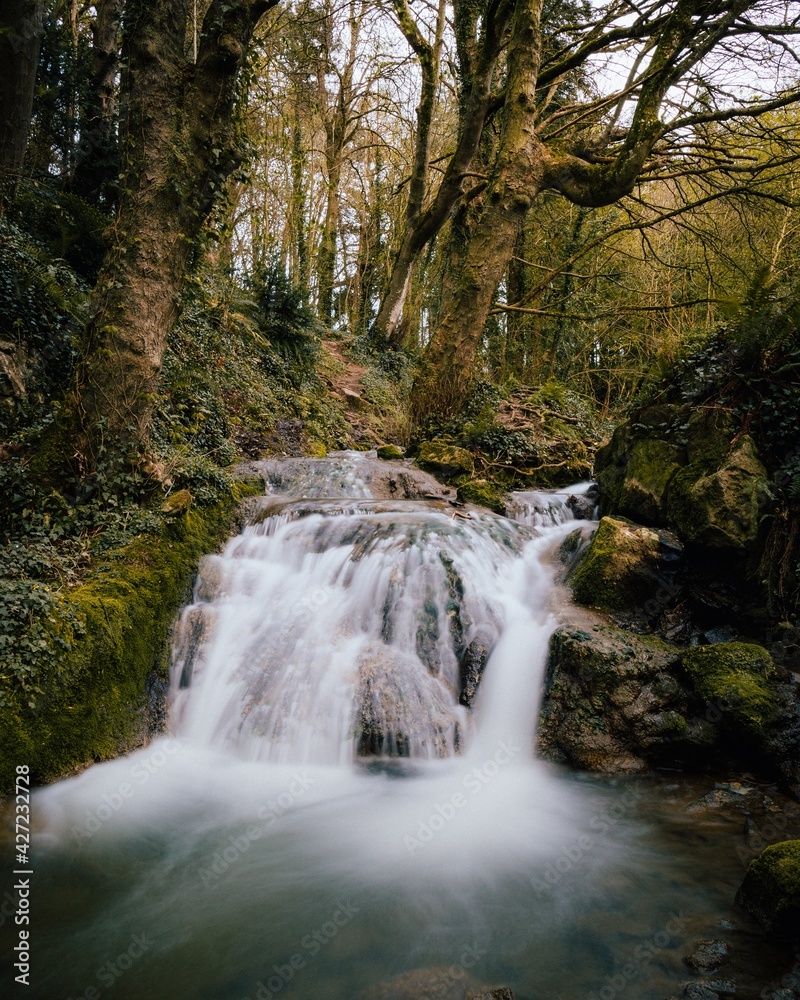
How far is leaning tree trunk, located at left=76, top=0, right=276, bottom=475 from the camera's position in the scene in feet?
17.2

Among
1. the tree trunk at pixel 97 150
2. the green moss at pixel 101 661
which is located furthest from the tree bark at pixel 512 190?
the tree trunk at pixel 97 150

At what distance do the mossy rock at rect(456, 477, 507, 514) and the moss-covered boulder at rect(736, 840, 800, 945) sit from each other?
16.4ft

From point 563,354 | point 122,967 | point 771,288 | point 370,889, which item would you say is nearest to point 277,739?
→ point 370,889

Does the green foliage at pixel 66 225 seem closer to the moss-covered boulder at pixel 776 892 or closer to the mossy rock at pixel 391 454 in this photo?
the mossy rock at pixel 391 454

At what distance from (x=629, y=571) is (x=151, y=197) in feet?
19.4

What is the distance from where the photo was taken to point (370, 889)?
127 inches

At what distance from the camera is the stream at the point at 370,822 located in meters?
2.66

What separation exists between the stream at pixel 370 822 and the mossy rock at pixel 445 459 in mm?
2355

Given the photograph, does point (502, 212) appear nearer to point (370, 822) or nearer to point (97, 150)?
point (97, 150)

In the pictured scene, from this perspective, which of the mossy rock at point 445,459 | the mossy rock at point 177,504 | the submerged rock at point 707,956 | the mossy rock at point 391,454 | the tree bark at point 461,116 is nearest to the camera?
the submerged rock at point 707,956

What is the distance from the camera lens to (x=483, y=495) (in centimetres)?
768

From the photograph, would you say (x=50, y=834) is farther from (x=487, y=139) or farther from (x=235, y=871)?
(x=487, y=139)

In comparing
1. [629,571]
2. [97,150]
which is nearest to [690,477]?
[629,571]

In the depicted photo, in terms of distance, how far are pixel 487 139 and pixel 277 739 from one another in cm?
1482
